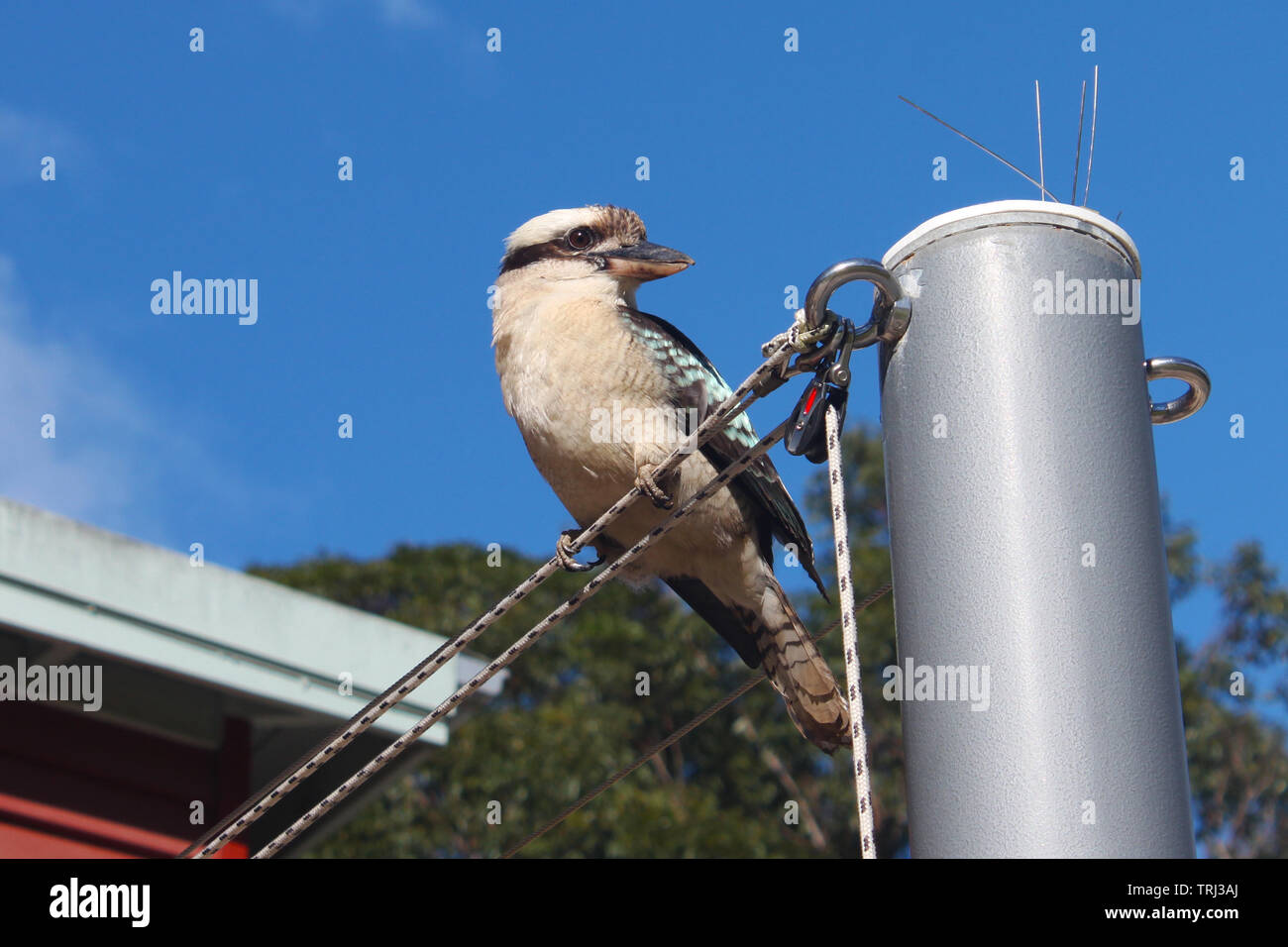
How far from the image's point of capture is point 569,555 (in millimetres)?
4047

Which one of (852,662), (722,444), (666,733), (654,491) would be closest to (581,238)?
(722,444)

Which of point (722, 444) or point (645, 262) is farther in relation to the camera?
point (645, 262)

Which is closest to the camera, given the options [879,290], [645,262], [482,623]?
[879,290]

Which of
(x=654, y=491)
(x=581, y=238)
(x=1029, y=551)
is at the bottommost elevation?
(x=1029, y=551)

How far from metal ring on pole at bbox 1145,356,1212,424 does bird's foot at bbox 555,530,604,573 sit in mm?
1616

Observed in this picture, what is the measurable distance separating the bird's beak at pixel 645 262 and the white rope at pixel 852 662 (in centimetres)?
243

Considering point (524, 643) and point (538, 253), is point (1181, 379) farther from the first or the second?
point (538, 253)

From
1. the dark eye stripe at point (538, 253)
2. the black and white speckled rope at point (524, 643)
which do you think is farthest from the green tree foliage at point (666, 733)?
the black and white speckled rope at point (524, 643)

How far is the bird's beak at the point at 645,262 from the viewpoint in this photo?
4745 millimetres

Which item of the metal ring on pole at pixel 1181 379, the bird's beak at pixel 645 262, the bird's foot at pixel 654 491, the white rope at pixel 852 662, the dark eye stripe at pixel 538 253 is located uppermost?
the dark eye stripe at pixel 538 253

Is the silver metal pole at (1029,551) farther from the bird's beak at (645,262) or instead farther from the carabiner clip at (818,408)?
the bird's beak at (645,262)

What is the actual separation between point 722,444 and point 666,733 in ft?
41.6

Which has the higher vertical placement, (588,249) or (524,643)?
(588,249)

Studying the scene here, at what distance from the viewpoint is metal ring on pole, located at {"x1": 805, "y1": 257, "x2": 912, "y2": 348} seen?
2.29m
